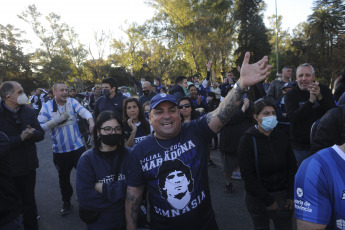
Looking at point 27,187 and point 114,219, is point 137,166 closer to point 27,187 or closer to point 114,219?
Answer: point 114,219

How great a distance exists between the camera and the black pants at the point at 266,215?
2.33 metres

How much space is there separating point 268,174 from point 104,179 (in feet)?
5.69

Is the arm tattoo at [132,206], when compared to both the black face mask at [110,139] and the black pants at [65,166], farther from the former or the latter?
the black pants at [65,166]

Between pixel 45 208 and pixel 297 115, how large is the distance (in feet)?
15.6

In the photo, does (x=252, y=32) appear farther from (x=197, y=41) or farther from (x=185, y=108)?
(x=185, y=108)

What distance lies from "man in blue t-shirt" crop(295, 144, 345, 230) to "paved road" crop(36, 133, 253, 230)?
A: 227 cm

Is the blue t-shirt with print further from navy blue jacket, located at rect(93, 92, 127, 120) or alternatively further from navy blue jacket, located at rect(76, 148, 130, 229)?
navy blue jacket, located at rect(93, 92, 127, 120)

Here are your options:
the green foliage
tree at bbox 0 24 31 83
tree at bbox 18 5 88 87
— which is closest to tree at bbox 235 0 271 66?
the green foliage

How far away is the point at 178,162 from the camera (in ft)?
5.94

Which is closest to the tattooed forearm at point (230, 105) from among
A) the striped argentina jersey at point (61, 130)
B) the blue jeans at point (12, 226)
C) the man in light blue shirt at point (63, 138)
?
the blue jeans at point (12, 226)

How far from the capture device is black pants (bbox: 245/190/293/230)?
233 cm

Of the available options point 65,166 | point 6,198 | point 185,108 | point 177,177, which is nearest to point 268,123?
point 177,177

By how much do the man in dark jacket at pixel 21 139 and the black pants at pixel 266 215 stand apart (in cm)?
299

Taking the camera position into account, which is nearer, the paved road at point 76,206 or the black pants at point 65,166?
the paved road at point 76,206
